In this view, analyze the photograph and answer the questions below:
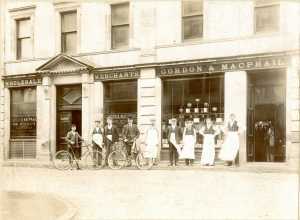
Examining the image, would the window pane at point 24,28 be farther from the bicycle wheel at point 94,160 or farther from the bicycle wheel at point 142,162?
the bicycle wheel at point 142,162

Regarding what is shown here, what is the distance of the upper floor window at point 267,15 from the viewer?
418 inches

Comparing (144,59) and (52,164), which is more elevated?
(144,59)

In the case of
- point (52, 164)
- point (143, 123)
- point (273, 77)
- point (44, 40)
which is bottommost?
point (52, 164)

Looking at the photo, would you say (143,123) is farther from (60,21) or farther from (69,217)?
(69,217)

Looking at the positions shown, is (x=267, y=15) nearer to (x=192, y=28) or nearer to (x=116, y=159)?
(x=192, y=28)

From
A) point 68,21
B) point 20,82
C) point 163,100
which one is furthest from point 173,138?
point 20,82

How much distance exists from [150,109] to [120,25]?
290 centimetres

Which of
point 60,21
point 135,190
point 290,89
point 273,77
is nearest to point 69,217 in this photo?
point 135,190

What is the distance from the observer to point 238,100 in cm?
1140

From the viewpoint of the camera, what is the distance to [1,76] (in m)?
15.6

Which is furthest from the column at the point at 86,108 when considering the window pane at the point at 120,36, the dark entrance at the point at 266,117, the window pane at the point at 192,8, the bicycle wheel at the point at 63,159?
the dark entrance at the point at 266,117

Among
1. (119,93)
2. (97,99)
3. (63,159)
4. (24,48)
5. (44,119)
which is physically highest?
(24,48)

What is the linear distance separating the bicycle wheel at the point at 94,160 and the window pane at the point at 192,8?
4.22 metres

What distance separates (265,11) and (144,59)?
4076mm
